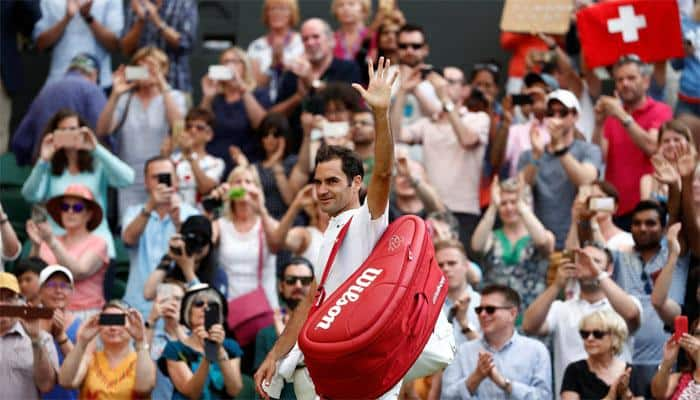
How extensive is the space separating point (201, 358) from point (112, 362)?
574mm

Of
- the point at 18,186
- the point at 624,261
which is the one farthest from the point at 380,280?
the point at 18,186

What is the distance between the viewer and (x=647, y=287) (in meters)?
12.1

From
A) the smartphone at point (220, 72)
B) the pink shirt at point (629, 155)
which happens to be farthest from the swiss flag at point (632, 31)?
the smartphone at point (220, 72)

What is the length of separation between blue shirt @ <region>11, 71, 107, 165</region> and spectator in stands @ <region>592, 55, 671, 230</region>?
400 cm

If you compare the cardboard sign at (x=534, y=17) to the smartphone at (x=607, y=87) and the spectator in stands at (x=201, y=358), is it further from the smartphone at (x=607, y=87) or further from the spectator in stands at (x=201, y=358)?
the spectator in stands at (x=201, y=358)

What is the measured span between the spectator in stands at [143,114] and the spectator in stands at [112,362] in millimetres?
3334

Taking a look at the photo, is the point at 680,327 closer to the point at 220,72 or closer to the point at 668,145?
the point at 668,145

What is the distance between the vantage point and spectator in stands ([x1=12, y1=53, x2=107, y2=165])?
47.9ft

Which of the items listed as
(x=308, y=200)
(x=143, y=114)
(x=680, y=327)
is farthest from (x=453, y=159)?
(x=680, y=327)

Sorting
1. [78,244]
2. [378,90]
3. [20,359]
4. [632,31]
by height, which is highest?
[378,90]

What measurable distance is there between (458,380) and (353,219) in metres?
2.67

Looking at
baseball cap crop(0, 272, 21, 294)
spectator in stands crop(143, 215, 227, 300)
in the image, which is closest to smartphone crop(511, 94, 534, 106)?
spectator in stands crop(143, 215, 227, 300)

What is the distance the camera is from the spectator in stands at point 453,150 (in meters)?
14.2

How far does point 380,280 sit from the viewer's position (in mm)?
8570
